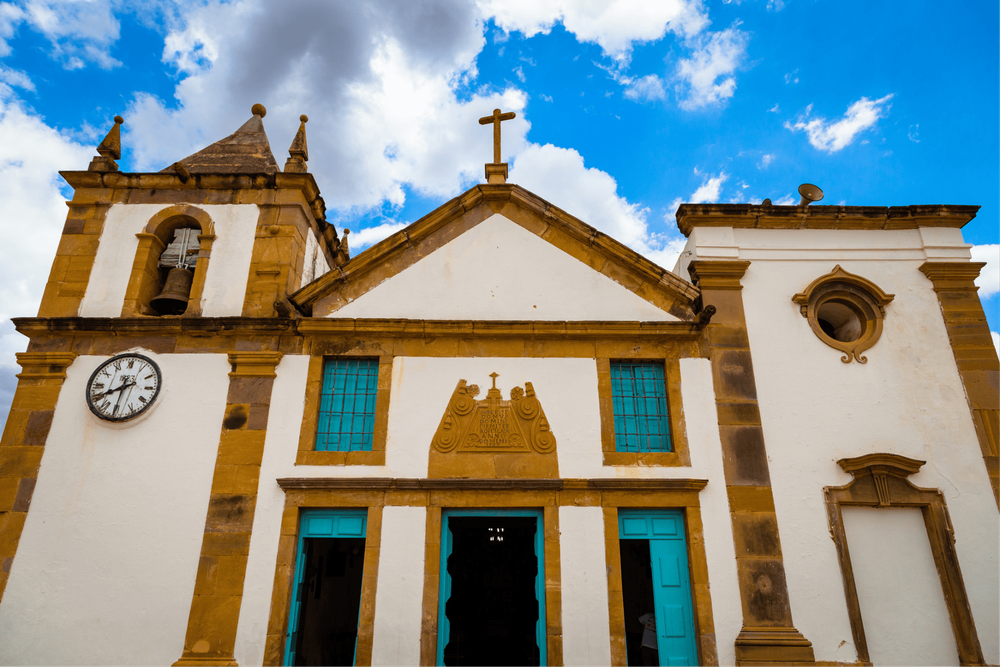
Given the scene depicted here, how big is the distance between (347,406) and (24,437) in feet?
15.2

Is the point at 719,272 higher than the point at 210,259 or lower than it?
lower

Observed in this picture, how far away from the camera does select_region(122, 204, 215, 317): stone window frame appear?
9328mm

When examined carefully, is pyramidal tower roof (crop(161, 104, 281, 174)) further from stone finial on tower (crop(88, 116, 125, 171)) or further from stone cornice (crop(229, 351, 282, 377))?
stone cornice (crop(229, 351, 282, 377))

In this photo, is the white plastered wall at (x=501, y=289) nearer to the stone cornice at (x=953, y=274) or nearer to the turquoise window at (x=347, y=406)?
the turquoise window at (x=347, y=406)

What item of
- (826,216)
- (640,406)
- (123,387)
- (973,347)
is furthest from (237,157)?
(973,347)

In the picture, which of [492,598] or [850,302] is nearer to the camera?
[850,302]

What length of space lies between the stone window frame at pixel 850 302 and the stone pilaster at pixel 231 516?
8272 mm

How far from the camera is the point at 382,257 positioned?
31.3 ft

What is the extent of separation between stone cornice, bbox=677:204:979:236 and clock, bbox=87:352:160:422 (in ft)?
28.9

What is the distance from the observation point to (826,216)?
9.80 m

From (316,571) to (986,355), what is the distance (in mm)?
11929

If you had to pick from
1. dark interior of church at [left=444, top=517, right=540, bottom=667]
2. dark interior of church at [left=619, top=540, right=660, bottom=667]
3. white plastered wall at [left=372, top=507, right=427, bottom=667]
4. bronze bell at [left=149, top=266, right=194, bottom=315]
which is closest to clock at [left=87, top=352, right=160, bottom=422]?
bronze bell at [left=149, top=266, right=194, bottom=315]

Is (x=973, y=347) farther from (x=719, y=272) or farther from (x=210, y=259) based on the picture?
(x=210, y=259)

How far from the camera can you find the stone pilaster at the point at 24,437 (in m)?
8.16
